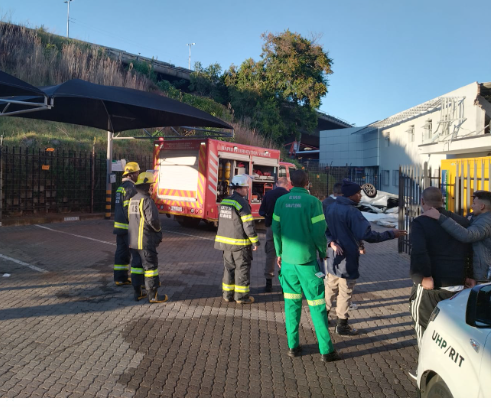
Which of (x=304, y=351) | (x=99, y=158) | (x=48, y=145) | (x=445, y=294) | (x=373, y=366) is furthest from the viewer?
(x=48, y=145)

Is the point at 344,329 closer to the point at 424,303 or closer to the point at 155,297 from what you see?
the point at 424,303

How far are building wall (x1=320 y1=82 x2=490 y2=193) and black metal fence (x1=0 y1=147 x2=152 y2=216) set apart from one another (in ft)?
38.2

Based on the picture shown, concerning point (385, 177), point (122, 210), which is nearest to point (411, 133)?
point (385, 177)

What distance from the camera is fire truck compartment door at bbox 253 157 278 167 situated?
551 inches

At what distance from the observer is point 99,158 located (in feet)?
52.7

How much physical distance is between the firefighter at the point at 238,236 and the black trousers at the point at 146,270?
944 millimetres

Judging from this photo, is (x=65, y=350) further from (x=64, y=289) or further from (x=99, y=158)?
(x=99, y=158)

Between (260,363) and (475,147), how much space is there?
620 inches

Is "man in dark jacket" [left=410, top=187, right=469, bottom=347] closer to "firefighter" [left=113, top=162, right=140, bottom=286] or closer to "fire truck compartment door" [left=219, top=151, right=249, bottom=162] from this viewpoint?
"firefighter" [left=113, top=162, right=140, bottom=286]

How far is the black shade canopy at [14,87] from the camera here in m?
7.94

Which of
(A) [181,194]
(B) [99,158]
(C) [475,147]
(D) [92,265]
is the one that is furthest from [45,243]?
(C) [475,147]

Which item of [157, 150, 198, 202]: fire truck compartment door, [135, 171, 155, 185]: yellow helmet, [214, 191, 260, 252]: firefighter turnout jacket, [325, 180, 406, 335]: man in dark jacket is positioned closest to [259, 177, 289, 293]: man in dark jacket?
[214, 191, 260, 252]: firefighter turnout jacket

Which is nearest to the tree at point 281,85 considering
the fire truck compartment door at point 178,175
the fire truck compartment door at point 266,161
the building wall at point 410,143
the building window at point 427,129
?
the building wall at point 410,143

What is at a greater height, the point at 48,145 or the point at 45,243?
the point at 48,145
